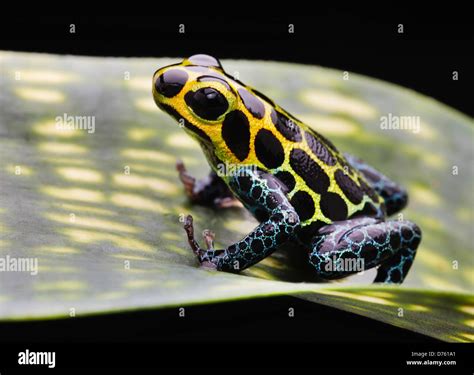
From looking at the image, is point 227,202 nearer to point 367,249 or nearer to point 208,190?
point 208,190

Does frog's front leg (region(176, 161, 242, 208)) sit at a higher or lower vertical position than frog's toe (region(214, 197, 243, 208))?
higher

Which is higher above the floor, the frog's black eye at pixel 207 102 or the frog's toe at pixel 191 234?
the frog's black eye at pixel 207 102

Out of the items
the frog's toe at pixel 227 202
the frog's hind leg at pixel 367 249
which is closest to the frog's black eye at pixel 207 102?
the frog's toe at pixel 227 202

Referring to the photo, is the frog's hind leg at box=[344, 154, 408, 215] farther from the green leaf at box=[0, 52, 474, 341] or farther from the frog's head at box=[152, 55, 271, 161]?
the frog's head at box=[152, 55, 271, 161]

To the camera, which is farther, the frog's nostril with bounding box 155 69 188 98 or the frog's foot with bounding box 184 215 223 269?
the frog's nostril with bounding box 155 69 188 98

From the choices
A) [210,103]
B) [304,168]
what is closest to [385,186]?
Result: [304,168]

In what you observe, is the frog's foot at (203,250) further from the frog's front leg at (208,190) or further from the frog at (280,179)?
the frog's front leg at (208,190)

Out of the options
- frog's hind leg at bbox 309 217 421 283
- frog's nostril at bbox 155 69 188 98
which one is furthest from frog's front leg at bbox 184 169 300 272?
frog's nostril at bbox 155 69 188 98
